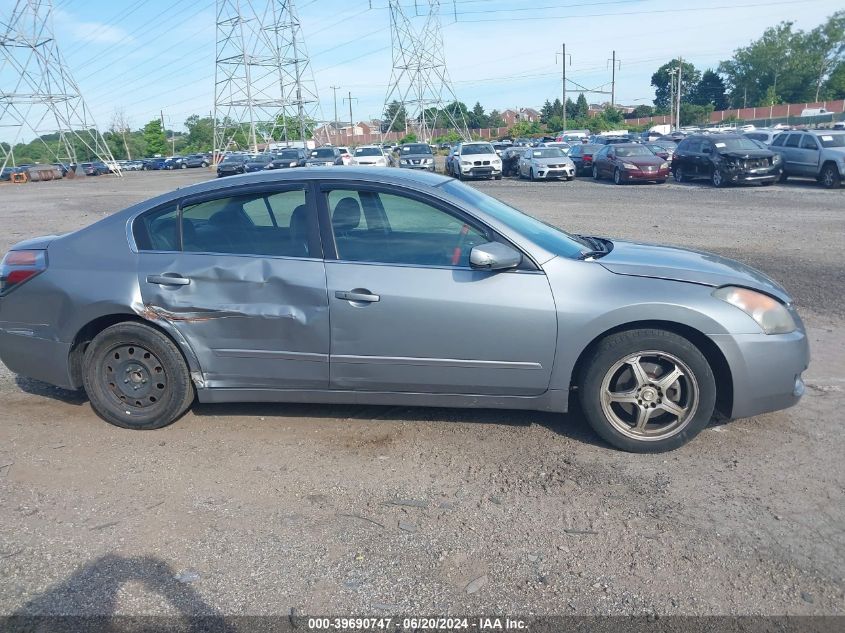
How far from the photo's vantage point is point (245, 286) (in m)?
4.56

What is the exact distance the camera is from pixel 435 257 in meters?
4.45

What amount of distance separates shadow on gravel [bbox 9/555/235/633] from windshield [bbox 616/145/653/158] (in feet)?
85.1

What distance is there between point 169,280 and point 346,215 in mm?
1196

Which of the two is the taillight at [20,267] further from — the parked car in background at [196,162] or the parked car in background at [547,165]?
the parked car in background at [196,162]

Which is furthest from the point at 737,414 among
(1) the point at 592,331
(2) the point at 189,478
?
(2) the point at 189,478

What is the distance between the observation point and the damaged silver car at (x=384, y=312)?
4242 mm

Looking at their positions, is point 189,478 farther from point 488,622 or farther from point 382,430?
point 488,622

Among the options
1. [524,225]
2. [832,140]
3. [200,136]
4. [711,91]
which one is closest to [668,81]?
[711,91]

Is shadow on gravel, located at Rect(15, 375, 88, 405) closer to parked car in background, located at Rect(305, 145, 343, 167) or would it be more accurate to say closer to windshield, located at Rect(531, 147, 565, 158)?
windshield, located at Rect(531, 147, 565, 158)

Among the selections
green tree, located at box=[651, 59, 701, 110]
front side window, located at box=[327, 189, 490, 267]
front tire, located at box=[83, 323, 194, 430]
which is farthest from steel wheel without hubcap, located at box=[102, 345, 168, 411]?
green tree, located at box=[651, 59, 701, 110]

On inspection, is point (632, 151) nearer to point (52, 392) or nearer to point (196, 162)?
point (52, 392)

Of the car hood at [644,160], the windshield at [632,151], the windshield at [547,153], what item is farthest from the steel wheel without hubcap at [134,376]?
the windshield at [547,153]

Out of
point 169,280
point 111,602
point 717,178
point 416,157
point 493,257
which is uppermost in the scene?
point 416,157

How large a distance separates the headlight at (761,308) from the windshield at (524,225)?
911 millimetres
